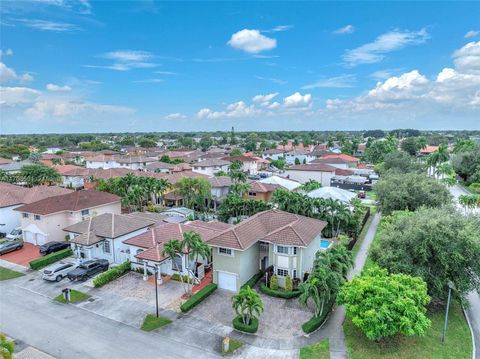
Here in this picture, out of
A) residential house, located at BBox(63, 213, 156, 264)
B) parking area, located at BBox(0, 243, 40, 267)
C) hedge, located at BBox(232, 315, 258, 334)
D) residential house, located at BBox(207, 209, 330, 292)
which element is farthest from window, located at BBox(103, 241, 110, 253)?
hedge, located at BBox(232, 315, 258, 334)

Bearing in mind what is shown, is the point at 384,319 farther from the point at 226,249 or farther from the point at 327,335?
the point at 226,249

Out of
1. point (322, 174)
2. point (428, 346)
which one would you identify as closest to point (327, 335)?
point (428, 346)

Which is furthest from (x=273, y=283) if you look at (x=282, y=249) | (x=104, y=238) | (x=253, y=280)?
(x=104, y=238)

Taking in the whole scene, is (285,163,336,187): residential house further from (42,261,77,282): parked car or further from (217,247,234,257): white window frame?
(42,261,77,282): parked car

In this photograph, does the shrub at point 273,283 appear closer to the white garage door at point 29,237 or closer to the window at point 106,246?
the window at point 106,246

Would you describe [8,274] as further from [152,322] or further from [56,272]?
[152,322]

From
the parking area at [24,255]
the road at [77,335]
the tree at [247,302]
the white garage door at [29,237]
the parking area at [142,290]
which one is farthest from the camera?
the white garage door at [29,237]

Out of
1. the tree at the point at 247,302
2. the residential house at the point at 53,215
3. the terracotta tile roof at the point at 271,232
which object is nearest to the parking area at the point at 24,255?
the residential house at the point at 53,215
